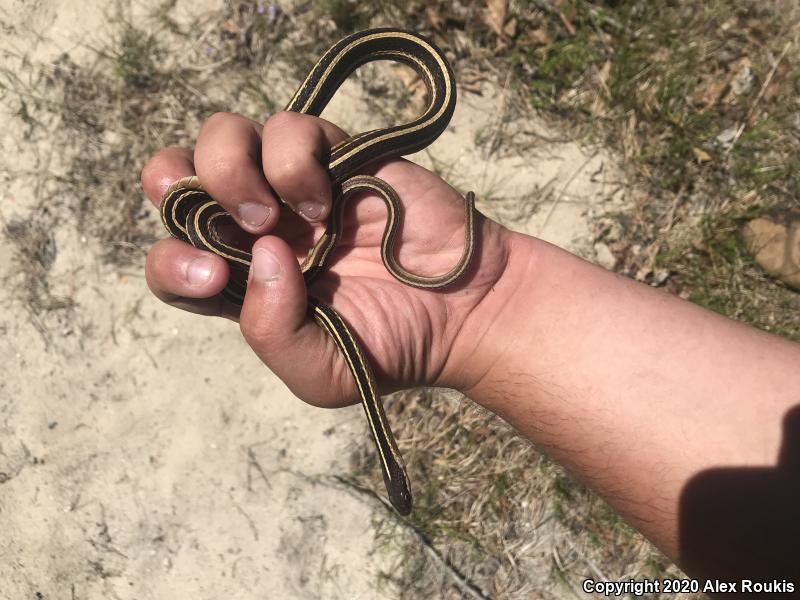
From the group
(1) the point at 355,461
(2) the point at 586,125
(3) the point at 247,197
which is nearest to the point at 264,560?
(1) the point at 355,461

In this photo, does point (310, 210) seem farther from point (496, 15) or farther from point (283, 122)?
point (496, 15)

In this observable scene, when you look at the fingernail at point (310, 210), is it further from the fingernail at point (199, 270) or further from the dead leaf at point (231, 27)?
the dead leaf at point (231, 27)

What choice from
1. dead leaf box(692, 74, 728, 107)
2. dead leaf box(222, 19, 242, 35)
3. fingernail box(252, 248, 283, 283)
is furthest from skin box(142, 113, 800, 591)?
dead leaf box(692, 74, 728, 107)

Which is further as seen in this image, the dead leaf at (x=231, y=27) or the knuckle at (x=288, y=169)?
the dead leaf at (x=231, y=27)

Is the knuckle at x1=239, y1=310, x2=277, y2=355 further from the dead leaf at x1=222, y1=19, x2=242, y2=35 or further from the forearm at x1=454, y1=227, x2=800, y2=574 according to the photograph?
the dead leaf at x1=222, y1=19, x2=242, y2=35

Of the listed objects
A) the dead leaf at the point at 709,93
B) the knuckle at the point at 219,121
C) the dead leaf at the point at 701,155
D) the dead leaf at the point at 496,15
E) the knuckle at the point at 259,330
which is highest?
the dead leaf at the point at 709,93

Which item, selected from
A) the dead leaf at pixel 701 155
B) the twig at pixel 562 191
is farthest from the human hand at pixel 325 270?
the dead leaf at pixel 701 155

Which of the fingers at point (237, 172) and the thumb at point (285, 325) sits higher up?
the fingers at point (237, 172)
